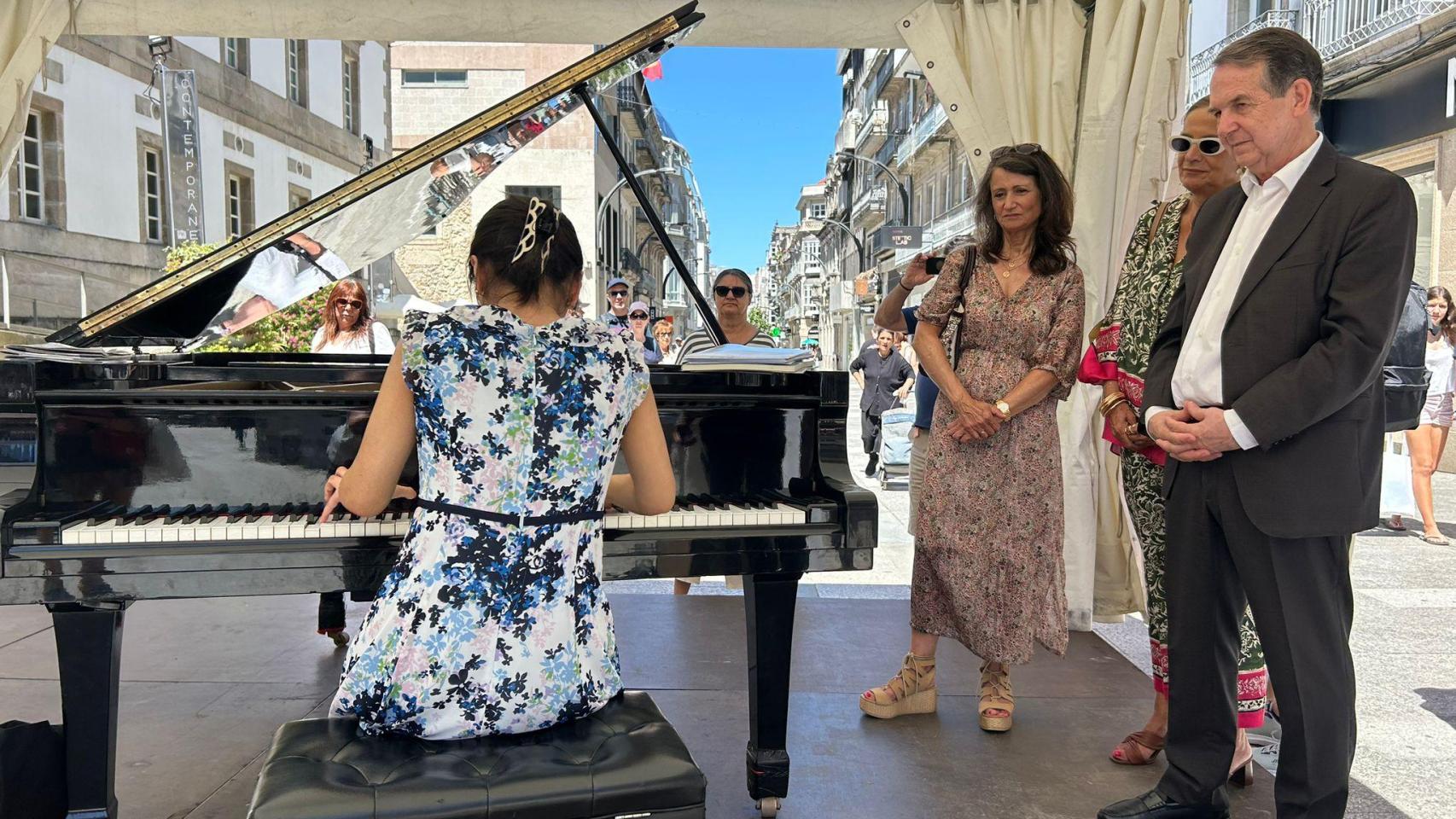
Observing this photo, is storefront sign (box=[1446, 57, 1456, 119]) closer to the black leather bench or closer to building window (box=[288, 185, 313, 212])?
the black leather bench

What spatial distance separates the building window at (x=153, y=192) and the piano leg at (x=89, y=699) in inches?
516

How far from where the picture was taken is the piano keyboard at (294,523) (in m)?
1.99

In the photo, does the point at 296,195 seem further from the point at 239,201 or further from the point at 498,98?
the point at 498,98

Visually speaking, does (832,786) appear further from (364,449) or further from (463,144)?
(463,144)

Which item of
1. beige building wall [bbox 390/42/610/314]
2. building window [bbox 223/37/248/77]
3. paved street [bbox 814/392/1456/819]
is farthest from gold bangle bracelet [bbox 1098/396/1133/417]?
beige building wall [bbox 390/42/610/314]

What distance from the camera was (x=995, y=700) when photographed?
314cm

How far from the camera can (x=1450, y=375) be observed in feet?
22.7

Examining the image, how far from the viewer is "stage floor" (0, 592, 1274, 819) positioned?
8.87 feet

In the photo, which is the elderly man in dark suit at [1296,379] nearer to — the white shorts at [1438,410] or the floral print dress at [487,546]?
the floral print dress at [487,546]

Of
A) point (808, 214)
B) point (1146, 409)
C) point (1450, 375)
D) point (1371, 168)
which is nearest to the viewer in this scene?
point (1371, 168)

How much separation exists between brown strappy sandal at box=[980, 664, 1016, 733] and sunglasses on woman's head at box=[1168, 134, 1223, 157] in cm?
163

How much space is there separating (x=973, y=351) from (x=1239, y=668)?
3.69ft

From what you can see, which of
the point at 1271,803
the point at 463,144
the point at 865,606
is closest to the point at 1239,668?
the point at 1271,803

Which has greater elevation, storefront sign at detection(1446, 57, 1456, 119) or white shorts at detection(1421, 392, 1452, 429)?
storefront sign at detection(1446, 57, 1456, 119)
